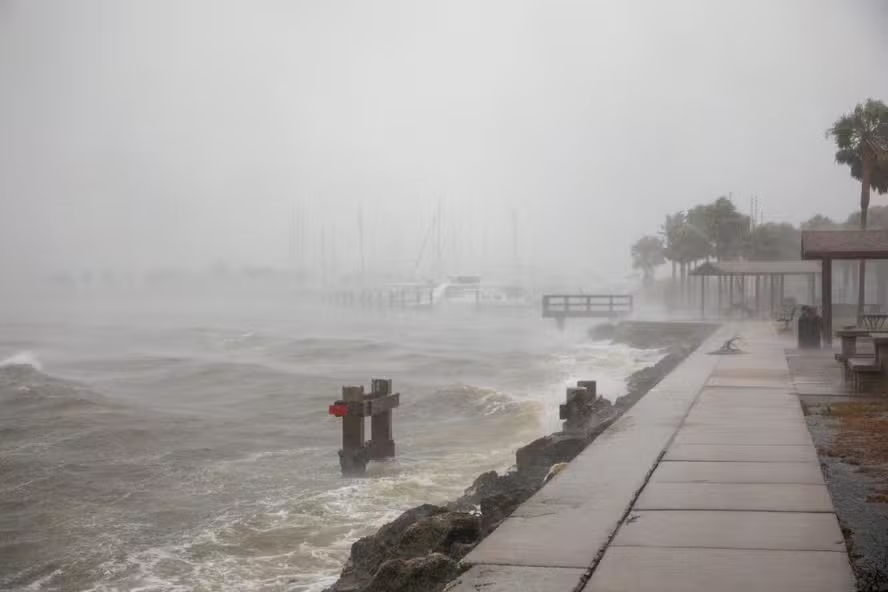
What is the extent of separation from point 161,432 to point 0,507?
7.35 m

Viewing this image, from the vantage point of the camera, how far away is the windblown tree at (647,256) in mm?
145000

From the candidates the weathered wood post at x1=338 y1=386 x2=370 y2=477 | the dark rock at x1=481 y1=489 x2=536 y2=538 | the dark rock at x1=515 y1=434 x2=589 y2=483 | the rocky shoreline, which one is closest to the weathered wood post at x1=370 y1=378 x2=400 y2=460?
the weathered wood post at x1=338 y1=386 x2=370 y2=477

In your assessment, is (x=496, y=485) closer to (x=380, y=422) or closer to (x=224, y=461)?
(x=380, y=422)

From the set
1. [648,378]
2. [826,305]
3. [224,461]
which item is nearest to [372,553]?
[224,461]

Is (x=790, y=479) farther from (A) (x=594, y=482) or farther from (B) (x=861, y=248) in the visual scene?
(B) (x=861, y=248)

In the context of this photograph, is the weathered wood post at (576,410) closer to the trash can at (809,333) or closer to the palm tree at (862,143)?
the trash can at (809,333)

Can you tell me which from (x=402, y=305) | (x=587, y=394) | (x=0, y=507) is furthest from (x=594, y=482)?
(x=402, y=305)

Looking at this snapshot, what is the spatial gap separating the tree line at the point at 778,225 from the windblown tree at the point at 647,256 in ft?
95.9

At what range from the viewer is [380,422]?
654 inches

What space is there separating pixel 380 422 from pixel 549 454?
197 inches

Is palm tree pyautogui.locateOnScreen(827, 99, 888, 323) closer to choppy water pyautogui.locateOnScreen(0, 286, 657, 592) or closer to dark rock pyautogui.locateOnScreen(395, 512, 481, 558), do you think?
choppy water pyautogui.locateOnScreen(0, 286, 657, 592)

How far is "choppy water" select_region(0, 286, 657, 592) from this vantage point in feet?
36.0

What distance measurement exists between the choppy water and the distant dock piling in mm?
383

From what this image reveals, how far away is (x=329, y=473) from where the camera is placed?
52.4 ft
